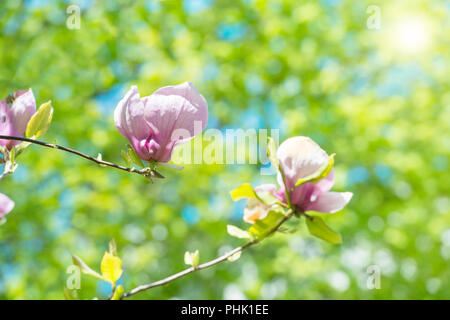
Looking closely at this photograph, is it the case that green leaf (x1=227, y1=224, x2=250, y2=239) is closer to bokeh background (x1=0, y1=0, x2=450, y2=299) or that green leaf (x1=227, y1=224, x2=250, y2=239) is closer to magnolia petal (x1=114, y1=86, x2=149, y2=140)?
magnolia petal (x1=114, y1=86, x2=149, y2=140)

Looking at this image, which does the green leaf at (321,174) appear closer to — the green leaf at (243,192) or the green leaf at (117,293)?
the green leaf at (243,192)

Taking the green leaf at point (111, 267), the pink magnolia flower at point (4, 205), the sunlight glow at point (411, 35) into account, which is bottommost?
the green leaf at point (111, 267)

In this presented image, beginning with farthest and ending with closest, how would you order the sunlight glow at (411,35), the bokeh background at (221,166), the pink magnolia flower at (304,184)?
the sunlight glow at (411,35), the bokeh background at (221,166), the pink magnolia flower at (304,184)

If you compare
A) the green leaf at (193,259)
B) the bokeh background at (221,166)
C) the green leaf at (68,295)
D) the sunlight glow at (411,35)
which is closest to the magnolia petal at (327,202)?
the green leaf at (193,259)

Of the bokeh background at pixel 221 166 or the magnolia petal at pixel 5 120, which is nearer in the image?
the magnolia petal at pixel 5 120

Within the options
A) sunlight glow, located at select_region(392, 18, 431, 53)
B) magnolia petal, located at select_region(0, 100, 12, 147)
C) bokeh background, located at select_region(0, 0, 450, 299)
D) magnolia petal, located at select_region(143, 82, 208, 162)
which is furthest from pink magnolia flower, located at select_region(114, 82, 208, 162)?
sunlight glow, located at select_region(392, 18, 431, 53)

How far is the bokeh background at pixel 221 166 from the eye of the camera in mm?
2932

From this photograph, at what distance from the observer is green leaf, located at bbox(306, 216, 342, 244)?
0.52 m

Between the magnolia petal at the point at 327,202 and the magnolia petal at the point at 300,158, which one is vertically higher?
the magnolia petal at the point at 300,158

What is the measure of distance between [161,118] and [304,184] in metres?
0.18

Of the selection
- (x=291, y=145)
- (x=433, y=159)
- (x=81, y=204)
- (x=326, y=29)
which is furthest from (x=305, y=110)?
(x=291, y=145)

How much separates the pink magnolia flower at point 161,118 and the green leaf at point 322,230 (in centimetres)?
18

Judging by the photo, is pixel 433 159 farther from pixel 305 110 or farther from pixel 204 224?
pixel 204 224

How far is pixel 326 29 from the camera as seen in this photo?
140 inches
